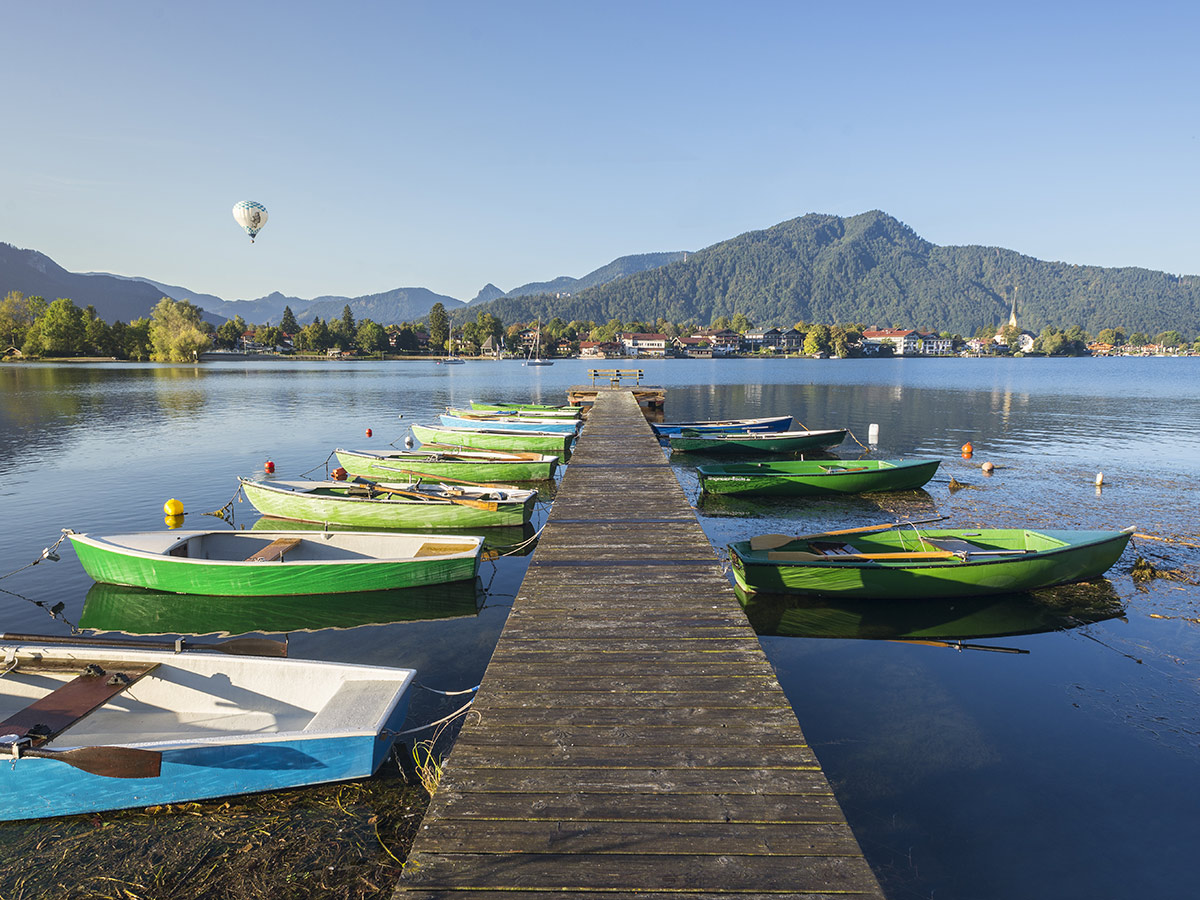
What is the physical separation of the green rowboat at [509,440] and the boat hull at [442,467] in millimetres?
3305

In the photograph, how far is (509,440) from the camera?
87.8 feet

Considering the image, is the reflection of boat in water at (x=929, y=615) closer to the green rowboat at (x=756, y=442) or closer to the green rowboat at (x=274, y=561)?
the green rowboat at (x=274, y=561)

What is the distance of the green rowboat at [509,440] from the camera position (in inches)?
1043

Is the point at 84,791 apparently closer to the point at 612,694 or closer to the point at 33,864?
the point at 33,864

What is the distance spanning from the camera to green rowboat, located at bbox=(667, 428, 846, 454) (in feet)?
91.1

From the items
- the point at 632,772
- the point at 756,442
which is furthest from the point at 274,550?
the point at 756,442

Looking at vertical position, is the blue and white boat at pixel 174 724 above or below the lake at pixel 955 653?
above

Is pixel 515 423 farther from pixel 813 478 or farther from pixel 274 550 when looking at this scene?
pixel 274 550

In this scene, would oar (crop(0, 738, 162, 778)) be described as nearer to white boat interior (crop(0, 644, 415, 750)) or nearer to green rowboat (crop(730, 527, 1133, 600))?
white boat interior (crop(0, 644, 415, 750))

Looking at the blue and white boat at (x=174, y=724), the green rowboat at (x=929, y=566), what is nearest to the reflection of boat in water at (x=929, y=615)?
the green rowboat at (x=929, y=566)

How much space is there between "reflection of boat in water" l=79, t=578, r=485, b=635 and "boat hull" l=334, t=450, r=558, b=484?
7.06 m

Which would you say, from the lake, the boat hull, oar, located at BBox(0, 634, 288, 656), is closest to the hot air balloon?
the lake

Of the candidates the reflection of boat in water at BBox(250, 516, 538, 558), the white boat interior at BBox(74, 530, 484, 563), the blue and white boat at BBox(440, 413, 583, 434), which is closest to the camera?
the white boat interior at BBox(74, 530, 484, 563)

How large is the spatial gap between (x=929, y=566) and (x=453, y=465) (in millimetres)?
14968
